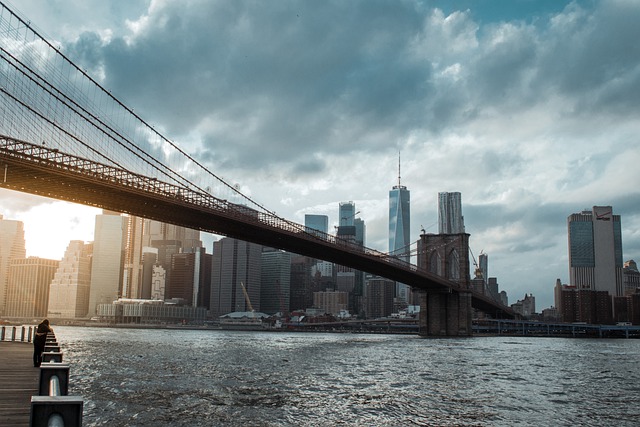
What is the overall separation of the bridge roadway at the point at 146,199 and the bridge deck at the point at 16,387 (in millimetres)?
19705

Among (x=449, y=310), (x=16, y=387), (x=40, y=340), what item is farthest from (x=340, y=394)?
(x=449, y=310)

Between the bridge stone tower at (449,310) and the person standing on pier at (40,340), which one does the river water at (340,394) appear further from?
the bridge stone tower at (449,310)

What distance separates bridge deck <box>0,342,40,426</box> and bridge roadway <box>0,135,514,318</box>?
19.7 metres

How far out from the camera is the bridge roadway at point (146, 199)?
3594cm

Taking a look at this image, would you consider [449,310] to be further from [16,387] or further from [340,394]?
[16,387]

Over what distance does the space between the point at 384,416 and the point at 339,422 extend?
1708 millimetres

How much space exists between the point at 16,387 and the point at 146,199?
32.8 m

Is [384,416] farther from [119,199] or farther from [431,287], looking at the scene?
[431,287]

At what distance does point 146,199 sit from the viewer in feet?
143

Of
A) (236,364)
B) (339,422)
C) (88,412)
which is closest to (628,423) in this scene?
(339,422)

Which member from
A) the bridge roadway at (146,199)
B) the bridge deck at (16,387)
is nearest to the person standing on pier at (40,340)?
the bridge deck at (16,387)

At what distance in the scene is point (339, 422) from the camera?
15.5m

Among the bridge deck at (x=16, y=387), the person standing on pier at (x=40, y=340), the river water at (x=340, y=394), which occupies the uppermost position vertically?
the person standing on pier at (x=40, y=340)

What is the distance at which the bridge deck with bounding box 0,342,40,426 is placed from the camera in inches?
347
